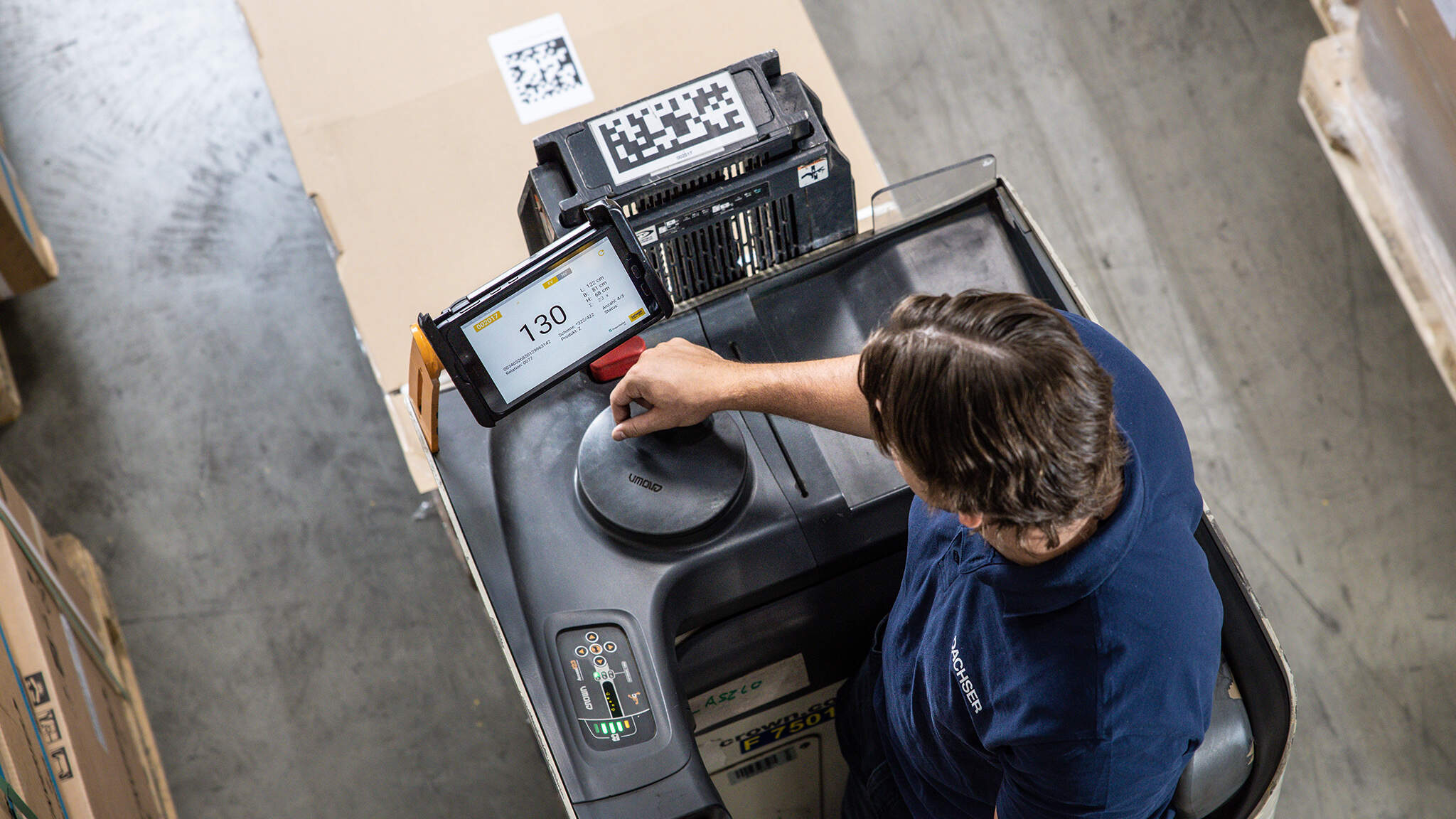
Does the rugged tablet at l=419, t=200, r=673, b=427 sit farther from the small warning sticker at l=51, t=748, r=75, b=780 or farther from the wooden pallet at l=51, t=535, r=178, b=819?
the wooden pallet at l=51, t=535, r=178, b=819

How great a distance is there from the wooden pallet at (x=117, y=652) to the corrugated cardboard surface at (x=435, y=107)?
865mm

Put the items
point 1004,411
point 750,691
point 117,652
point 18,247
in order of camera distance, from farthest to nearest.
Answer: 1. point 18,247
2. point 117,652
3. point 750,691
4. point 1004,411

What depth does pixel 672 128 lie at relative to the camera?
1.21 meters

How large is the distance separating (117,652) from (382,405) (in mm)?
674

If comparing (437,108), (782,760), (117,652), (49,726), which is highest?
(437,108)

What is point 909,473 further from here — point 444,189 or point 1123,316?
point 1123,316

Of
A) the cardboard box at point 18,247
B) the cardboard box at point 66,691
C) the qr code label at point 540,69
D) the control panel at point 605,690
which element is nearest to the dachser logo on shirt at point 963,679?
the control panel at point 605,690

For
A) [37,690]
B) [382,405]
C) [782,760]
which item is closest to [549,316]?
[782,760]

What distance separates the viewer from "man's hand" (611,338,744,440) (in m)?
1.15

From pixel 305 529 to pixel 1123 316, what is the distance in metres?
1.71

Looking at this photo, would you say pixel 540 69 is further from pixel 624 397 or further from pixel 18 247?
pixel 18 247

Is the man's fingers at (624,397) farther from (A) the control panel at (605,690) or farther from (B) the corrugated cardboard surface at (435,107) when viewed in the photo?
(B) the corrugated cardboard surface at (435,107)

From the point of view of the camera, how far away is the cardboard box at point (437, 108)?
1778mm

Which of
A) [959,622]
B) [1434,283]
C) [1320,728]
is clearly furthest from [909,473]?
[1434,283]
